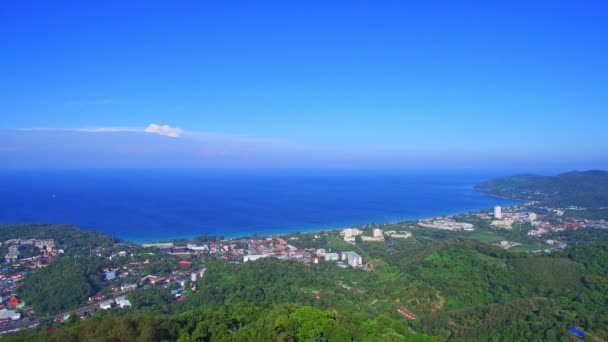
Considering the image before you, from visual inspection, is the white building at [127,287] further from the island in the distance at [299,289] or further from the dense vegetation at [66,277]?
the dense vegetation at [66,277]

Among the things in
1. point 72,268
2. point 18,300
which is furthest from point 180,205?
point 18,300

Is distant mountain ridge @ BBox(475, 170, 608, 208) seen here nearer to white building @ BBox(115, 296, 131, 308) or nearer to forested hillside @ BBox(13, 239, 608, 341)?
forested hillside @ BBox(13, 239, 608, 341)

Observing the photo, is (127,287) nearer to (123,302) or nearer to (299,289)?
(123,302)

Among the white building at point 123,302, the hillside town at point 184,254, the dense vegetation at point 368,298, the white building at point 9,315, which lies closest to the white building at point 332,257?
the hillside town at point 184,254

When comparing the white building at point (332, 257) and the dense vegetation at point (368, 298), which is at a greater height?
the dense vegetation at point (368, 298)

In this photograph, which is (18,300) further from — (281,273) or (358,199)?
(358,199)

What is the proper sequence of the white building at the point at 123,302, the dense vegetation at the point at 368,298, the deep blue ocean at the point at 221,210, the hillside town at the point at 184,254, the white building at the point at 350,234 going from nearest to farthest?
the dense vegetation at the point at 368,298 → the white building at the point at 123,302 → the hillside town at the point at 184,254 → the white building at the point at 350,234 → the deep blue ocean at the point at 221,210

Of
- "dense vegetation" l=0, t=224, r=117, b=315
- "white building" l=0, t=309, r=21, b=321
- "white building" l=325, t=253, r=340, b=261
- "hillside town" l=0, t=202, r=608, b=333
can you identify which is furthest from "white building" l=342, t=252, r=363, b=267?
"white building" l=0, t=309, r=21, b=321
